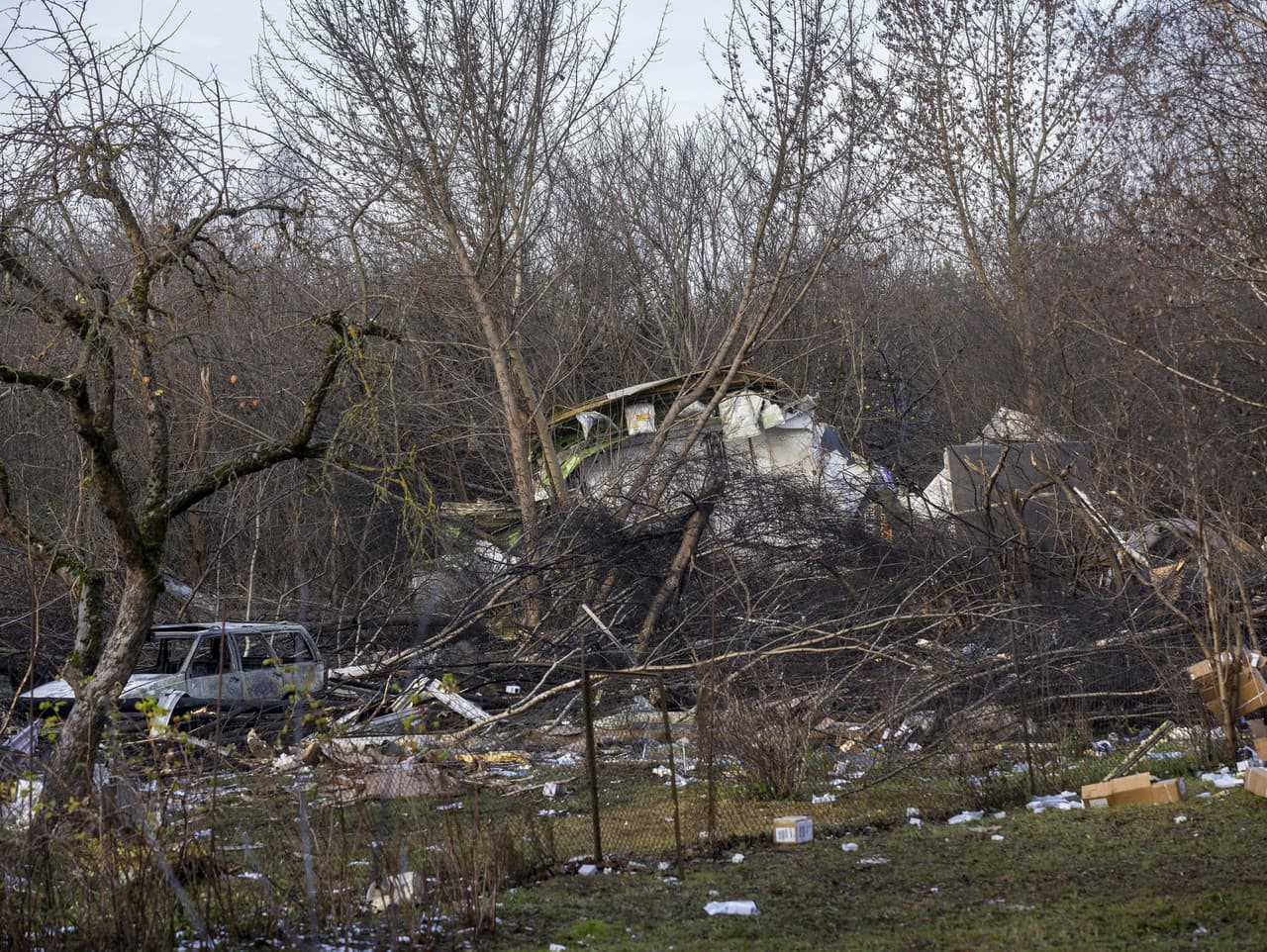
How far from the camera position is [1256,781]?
7.06 metres

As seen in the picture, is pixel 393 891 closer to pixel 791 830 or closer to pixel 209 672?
pixel 791 830

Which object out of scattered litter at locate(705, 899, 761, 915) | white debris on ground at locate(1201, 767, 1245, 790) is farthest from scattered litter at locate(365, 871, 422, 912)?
white debris on ground at locate(1201, 767, 1245, 790)

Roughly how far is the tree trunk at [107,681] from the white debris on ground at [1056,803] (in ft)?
17.5

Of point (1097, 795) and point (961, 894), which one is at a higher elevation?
point (1097, 795)

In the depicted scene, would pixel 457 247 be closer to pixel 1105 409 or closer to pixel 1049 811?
pixel 1049 811

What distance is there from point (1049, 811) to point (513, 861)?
3.44m

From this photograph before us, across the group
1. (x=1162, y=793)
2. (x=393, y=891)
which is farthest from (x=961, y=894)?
(x=393, y=891)

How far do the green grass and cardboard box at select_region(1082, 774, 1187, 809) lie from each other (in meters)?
0.24

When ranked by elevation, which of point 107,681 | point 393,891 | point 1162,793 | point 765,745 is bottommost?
point 1162,793

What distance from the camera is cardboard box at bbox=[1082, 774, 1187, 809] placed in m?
7.41

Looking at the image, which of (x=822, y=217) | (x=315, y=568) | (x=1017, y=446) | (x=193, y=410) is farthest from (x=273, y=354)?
(x=1017, y=446)

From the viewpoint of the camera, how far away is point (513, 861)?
603cm

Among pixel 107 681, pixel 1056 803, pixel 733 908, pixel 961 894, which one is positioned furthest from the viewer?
pixel 1056 803

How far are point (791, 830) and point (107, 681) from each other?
3773 millimetres
